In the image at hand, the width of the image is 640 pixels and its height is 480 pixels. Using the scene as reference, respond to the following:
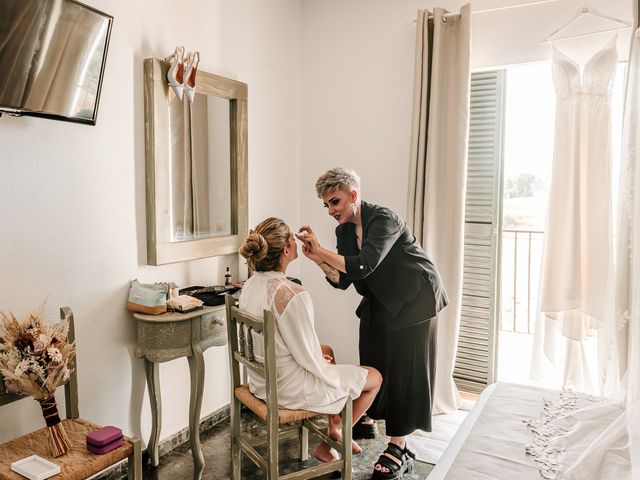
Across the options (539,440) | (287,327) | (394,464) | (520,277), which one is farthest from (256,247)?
(520,277)

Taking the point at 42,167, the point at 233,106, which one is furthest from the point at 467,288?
the point at 42,167

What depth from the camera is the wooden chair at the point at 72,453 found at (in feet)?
5.18

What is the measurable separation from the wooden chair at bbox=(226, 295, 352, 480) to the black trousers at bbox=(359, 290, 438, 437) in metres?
0.38

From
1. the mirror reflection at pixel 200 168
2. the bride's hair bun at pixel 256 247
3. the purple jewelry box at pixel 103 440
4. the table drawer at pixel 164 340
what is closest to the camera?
the purple jewelry box at pixel 103 440

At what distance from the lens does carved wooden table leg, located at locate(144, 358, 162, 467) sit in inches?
96.5

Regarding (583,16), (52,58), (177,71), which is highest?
(583,16)

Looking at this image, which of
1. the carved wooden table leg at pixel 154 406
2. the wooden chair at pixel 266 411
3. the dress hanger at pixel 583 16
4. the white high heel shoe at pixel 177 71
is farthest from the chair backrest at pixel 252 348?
the dress hanger at pixel 583 16

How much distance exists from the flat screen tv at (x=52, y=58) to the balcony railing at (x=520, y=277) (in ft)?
10.2

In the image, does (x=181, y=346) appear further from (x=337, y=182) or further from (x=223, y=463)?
(x=337, y=182)

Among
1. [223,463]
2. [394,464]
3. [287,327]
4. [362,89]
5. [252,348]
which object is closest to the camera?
[287,327]

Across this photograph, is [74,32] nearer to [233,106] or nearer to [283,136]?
[233,106]

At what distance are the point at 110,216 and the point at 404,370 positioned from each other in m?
1.54

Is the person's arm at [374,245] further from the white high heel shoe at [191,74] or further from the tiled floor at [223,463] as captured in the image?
the white high heel shoe at [191,74]

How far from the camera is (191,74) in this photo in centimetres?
252
